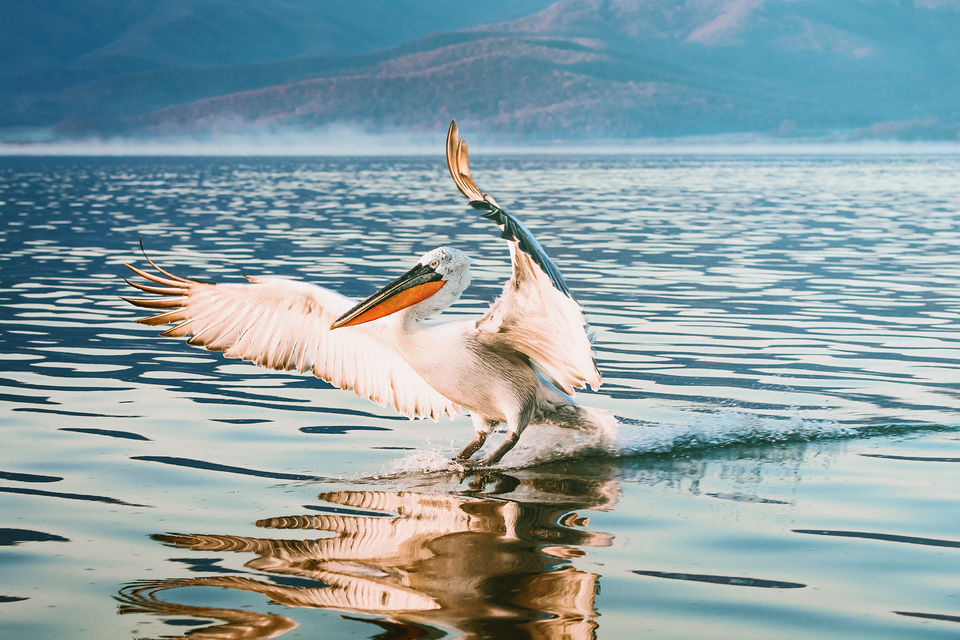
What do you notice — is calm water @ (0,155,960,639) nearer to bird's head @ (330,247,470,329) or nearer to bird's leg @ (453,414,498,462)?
bird's leg @ (453,414,498,462)

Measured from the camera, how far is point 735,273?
1955 cm

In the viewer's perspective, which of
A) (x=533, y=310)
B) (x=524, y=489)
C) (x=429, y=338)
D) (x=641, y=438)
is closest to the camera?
(x=533, y=310)

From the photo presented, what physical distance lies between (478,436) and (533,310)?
59.5 inches

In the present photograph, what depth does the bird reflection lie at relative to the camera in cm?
536

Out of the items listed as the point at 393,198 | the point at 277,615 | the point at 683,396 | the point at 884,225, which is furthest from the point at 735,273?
the point at 393,198

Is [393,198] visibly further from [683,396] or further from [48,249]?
[683,396]

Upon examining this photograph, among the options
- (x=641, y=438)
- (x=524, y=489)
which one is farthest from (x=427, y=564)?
(x=641, y=438)

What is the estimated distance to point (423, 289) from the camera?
8078 millimetres

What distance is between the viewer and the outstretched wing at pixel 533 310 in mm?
6617

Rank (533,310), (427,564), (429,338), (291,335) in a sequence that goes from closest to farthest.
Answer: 1. (427,564)
2. (533,310)
3. (429,338)
4. (291,335)

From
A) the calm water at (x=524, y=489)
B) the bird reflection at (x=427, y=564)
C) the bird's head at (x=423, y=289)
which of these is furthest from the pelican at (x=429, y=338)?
the bird reflection at (x=427, y=564)

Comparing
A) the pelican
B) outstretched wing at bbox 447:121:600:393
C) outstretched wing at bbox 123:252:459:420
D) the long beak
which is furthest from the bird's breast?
outstretched wing at bbox 123:252:459:420

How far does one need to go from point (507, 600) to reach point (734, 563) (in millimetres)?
1195

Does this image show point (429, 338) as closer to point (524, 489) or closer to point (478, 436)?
point (478, 436)
